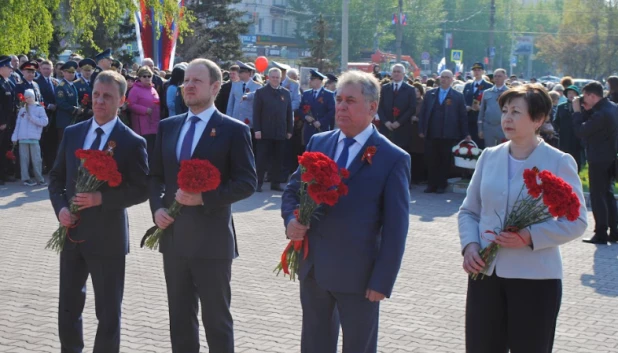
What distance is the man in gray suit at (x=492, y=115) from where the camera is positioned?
16.3 meters

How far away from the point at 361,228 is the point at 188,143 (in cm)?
133

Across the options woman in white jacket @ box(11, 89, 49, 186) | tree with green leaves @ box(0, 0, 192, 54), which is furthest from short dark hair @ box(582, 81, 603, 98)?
tree with green leaves @ box(0, 0, 192, 54)

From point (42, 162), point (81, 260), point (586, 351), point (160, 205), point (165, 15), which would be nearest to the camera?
point (160, 205)

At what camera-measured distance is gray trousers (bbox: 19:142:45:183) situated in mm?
16469

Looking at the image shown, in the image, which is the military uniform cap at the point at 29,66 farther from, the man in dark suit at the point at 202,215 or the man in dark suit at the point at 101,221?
the man in dark suit at the point at 202,215

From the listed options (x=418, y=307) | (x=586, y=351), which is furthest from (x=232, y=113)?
(x=586, y=351)

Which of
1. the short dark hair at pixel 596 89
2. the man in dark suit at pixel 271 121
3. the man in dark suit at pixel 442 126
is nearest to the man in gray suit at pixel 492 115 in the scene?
the man in dark suit at pixel 442 126

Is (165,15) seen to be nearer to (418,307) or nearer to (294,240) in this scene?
(418,307)

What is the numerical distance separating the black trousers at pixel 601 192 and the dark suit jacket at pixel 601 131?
0.13 metres

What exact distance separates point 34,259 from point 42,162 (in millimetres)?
8122

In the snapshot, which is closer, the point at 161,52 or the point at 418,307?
the point at 418,307

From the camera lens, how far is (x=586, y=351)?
7074mm

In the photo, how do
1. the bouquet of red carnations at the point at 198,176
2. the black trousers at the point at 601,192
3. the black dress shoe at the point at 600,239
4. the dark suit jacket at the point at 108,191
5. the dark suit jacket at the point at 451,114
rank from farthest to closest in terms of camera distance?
the dark suit jacket at the point at 451,114
the black dress shoe at the point at 600,239
the black trousers at the point at 601,192
the dark suit jacket at the point at 108,191
the bouquet of red carnations at the point at 198,176

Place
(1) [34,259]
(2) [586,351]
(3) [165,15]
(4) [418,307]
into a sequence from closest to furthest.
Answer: (2) [586,351]
(4) [418,307]
(1) [34,259]
(3) [165,15]
